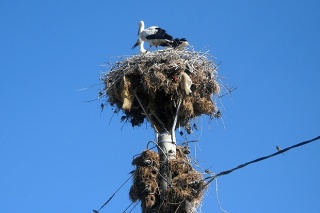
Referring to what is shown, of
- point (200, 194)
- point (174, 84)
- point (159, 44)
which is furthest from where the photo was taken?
point (159, 44)

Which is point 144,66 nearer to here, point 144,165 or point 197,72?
point 197,72

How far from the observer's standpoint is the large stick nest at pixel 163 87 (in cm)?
1129

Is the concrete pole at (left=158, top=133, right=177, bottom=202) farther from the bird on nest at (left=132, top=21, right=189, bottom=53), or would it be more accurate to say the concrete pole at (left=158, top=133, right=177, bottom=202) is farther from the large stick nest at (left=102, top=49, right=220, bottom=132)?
the bird on nest at (left=132, top=21, right=189, bottom=53)

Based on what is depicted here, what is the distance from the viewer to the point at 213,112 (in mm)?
11727

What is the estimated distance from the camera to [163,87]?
1126 cm

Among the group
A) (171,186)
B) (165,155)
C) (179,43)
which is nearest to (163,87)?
(165,155)

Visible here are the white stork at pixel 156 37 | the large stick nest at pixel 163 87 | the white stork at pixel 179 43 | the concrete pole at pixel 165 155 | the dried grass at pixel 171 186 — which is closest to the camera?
the dried grass at pixel 171 186

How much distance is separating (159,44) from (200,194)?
4.54 metres

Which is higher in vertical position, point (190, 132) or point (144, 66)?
point (144, 66)

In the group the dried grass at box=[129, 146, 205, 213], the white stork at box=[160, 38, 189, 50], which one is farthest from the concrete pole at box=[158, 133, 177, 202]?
the white stork at box=[160, 38, 189, 50]

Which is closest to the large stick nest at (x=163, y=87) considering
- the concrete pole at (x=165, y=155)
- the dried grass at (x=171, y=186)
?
the concrete pole at (x=165, y=155)

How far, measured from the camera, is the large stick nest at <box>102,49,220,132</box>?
11.3m

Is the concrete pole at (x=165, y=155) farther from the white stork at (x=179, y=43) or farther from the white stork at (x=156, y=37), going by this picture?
the white stork at (x=156, y=37)

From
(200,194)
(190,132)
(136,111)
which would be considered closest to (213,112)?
(190,132)
